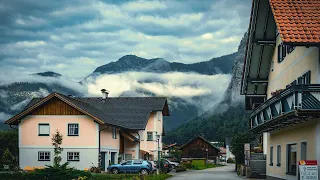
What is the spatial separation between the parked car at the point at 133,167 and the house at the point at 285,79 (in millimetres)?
11551

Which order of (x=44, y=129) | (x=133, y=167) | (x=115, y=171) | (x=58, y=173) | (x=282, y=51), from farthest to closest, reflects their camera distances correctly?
(x=44, y=129) < (x=115, y=171) < (x=133, y=167) < (x=58, y=173) < (x=282, y=51)

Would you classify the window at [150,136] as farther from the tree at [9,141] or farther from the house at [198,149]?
the house at [198,149]

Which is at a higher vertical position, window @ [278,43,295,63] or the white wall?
window @ [278,43,295,63]

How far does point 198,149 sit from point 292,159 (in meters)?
76.9

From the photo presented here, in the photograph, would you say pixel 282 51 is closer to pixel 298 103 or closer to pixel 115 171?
pixel 298 103

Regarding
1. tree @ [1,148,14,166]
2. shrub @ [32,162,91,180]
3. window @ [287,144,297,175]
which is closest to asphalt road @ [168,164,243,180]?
shrub @ [32,162,91,180]

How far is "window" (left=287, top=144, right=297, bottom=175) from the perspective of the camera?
25584mm

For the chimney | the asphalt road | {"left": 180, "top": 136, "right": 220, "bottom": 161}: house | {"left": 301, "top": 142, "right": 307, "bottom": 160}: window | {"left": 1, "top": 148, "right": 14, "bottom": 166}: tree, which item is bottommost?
{"left": 180, "top": 136, "right": 220, "bottom": 161}: house

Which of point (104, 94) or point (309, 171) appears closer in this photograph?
point (309, 171)

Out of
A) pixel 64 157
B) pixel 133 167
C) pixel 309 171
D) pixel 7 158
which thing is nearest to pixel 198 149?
pixel 64 157

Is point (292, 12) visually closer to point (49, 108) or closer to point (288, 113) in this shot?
point (288, 113)

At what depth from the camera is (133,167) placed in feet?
152

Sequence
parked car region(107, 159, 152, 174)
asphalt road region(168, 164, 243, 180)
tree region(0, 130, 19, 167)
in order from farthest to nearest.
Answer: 1. tree region(0, 130, 19, 167)
2. parked car region(107, 159, 152, 174)
3. asphalt road region(168, 164, 243, 180)

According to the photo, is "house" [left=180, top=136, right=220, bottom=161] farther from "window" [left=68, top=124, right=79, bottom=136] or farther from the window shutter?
the window shutter
